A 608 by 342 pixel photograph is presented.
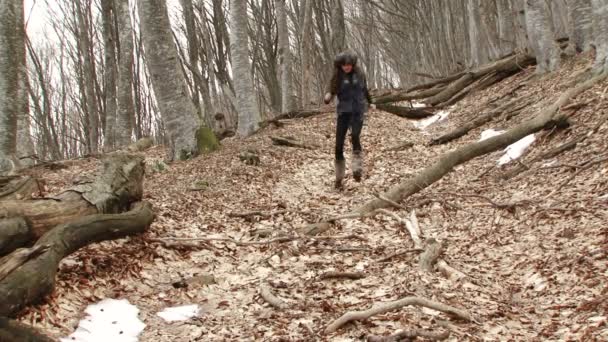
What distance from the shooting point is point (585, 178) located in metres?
5.75

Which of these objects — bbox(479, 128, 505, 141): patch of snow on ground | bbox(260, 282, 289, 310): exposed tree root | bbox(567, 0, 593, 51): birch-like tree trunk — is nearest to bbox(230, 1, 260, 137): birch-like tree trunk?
bbox(479, 128, 505, 141): patch of snow on ground

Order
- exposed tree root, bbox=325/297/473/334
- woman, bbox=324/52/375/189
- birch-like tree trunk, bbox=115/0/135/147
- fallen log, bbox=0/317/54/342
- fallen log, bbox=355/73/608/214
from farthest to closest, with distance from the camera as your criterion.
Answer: birch-like tree trunk, bbox=115/0/135/147 < woman, bbox=324/52/375/189 < fallen log, bbox=355/73/608/214 < exposed tree root, bbox=325/297/473/334 < fallen log, bbox=0/317/54/342

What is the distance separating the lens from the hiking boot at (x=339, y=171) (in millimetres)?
7742

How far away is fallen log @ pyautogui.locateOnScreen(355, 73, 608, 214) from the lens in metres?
6.90

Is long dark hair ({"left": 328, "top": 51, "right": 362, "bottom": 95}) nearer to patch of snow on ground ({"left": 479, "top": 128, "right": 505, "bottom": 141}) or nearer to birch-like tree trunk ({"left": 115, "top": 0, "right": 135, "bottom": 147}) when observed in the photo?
patch of snow on ground ({"left": 479, "top": 128, "right": 505, "bottom": 141})

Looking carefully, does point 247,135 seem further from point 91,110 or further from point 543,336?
point 91,110

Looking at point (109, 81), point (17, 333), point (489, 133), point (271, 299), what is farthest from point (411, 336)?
point (109, 81)

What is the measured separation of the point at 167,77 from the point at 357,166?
151 inches

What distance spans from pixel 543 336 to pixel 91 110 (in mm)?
20044

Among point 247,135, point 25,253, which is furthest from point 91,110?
point 25,253

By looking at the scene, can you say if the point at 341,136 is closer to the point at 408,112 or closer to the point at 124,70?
the point at 408,112

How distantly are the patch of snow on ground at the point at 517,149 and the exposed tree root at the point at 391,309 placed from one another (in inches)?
182

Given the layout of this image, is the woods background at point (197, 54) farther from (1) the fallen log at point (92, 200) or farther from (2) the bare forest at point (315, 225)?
(1) the fallen log at point (92, 200)

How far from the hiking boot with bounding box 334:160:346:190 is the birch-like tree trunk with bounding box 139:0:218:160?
119 inches
